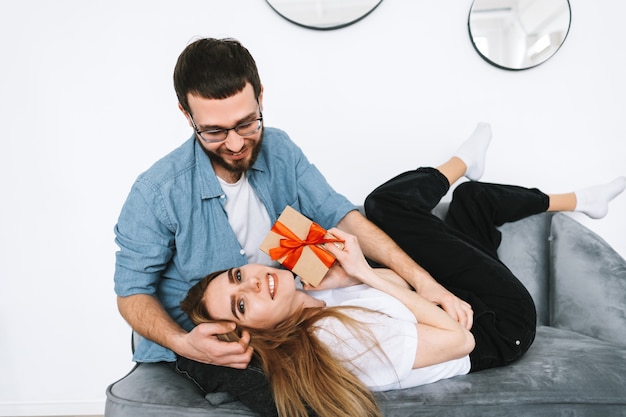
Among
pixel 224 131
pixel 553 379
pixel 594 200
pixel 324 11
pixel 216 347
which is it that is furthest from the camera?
pixel 324 11

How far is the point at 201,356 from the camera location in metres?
1.32

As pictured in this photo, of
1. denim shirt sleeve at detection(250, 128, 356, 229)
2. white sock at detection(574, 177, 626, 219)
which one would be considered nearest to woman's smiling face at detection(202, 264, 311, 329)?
denim shirt sleeve at detection(250, 128, 356, 229)

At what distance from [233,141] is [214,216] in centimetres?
28

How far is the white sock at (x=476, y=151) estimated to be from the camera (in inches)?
81.3

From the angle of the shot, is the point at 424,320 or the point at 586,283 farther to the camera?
the point at 586,283

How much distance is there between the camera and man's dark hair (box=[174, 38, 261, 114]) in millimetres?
1419

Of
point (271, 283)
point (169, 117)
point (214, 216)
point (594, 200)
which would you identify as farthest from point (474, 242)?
point (169, 117)

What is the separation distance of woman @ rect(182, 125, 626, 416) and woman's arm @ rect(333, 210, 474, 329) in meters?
0.04

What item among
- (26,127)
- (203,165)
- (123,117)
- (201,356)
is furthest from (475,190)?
(26,127)

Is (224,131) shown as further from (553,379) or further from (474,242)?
(553,379)

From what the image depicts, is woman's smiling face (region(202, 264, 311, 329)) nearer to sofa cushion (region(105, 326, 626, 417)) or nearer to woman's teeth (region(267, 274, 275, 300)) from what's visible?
woman's teeth (region(267, 274, 275, 300))

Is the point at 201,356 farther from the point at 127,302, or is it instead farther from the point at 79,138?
the point at 79,138

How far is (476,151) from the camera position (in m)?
2.08

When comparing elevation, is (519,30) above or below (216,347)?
above
